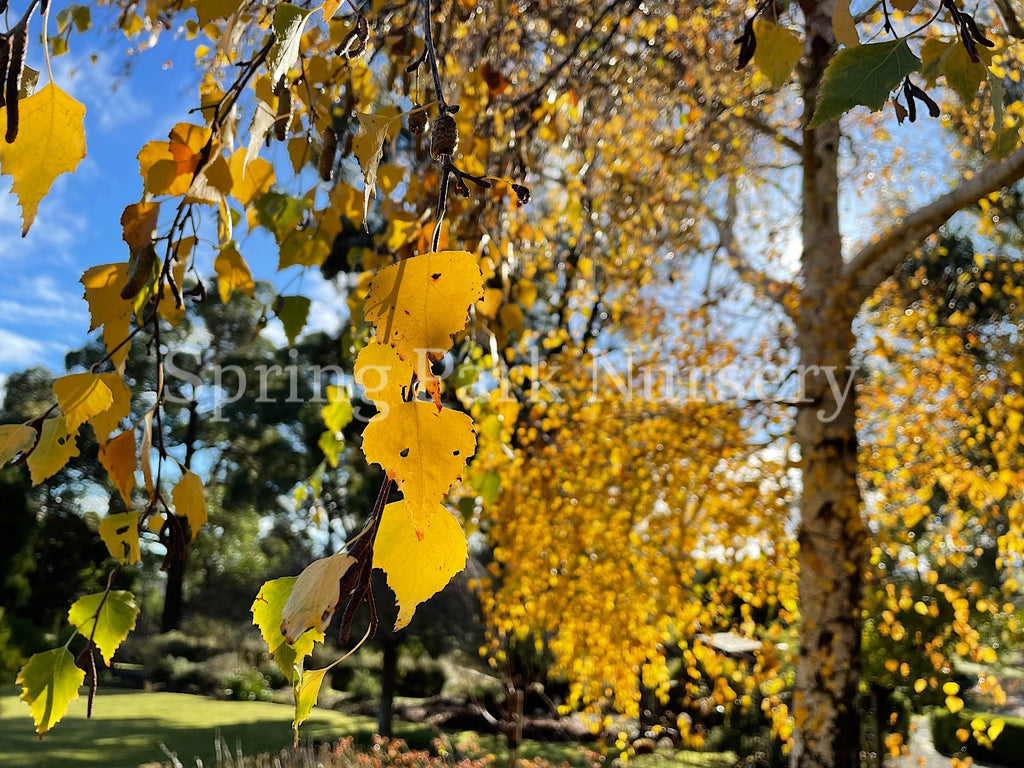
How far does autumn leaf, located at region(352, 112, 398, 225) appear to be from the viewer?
0.29 metres

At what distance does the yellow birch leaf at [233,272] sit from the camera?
639 mm

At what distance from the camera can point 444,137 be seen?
291mm

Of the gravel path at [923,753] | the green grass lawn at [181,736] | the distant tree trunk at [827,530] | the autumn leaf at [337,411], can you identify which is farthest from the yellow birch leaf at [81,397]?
the gravel path at [923,753]

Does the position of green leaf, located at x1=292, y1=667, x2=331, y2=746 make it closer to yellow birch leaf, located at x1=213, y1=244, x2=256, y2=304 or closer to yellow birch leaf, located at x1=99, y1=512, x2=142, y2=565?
yellow birch leaf, located at x1=99, y1=512, x2=142, y2=565

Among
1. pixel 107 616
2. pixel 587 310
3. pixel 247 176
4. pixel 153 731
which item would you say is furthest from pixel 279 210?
pixel 153 731

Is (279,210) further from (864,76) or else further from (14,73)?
(864,76)

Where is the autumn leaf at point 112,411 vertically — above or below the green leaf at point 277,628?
above

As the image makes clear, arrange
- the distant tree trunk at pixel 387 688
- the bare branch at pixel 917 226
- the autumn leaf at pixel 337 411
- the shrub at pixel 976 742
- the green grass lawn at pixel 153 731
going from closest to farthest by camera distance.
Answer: the autumn leaf at pixel 337 411, the bare branch at pixel 917 226, the green grass lawn at pixel 153 731, the distant tree trunk at pixel 387 688, the shrub at pixel 976 742

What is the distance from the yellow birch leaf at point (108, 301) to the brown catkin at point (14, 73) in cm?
15

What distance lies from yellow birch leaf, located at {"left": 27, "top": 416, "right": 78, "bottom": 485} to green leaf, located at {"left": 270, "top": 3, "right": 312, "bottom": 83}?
0.76 ft

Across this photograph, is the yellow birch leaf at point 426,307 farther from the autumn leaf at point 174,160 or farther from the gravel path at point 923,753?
the gravel path at point 923,753

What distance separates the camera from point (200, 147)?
47cm

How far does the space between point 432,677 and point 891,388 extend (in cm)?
673

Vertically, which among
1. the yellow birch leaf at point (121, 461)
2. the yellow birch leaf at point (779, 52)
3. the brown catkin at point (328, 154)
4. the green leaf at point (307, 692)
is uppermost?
the brown catkin at point (328, 154)
